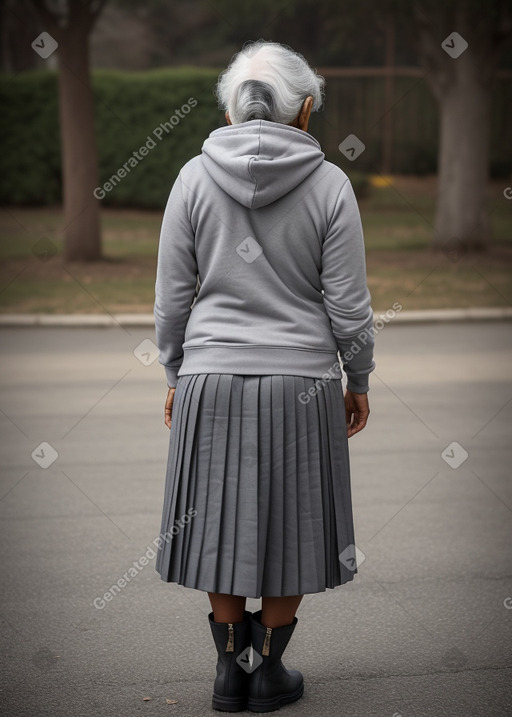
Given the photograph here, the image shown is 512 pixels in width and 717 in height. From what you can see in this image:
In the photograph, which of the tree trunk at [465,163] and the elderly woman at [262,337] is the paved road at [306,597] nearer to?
the elderly woman at [262,337]

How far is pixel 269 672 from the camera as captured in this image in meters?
3.19

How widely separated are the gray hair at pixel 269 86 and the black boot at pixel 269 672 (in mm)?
1489

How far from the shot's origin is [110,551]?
4.74 meters

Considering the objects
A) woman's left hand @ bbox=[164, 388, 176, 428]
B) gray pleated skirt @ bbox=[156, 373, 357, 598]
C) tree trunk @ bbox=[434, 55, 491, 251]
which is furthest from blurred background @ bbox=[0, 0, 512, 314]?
gray pleated skirt @ bbox=[156, 373, 357, 598]

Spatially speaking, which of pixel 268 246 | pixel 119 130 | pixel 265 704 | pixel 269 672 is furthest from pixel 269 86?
pixel 119 130

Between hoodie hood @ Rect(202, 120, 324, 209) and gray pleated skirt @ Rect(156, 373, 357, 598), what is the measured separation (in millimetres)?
529

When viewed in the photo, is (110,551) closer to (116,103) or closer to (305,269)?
(305,269)

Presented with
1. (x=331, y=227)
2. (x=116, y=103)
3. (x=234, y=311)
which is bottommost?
(x=116, y=103)

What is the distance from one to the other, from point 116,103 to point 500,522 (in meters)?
19.6

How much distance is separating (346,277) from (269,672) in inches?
47.7

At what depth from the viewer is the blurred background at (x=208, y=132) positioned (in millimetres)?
15242

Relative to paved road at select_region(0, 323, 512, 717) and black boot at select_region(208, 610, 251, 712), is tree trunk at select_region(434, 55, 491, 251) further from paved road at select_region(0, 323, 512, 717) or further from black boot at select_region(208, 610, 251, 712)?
black boot at select_region(208, 610, 251, 712)

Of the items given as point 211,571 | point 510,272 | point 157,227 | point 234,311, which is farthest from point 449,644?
point 157,227

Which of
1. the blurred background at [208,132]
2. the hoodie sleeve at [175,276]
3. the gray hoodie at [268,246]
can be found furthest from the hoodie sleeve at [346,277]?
the blurred background at [208,132]
